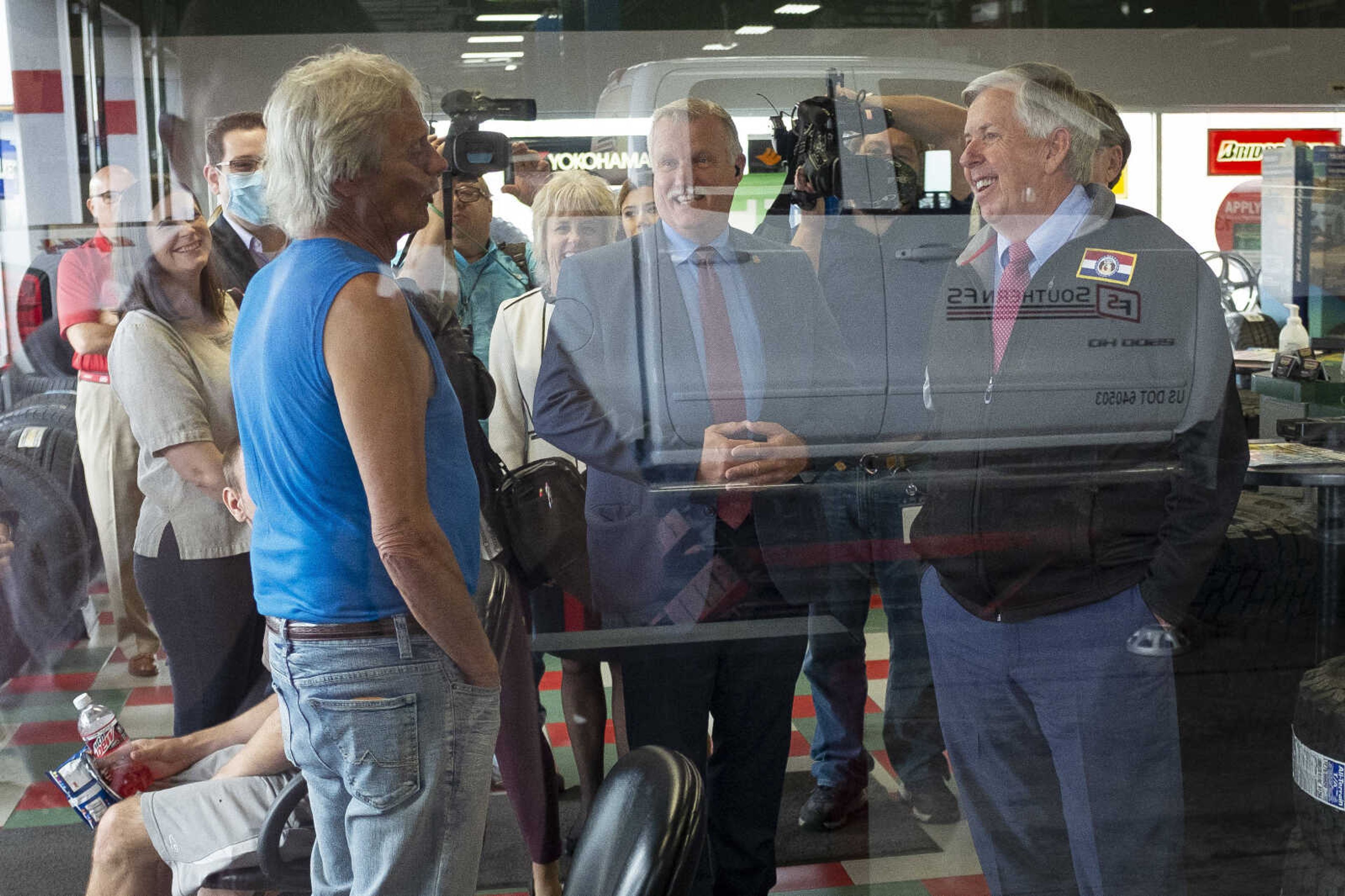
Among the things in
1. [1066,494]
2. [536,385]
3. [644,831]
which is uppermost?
[536,385]

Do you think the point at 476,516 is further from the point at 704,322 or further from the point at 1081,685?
the point at 1081,685

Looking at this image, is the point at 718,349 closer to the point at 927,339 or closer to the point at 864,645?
the point at 927,339

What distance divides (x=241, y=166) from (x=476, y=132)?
37cm

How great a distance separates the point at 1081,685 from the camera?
86.2 inches

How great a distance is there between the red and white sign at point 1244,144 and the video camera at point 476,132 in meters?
1.24

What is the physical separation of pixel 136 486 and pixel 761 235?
1.16 metres

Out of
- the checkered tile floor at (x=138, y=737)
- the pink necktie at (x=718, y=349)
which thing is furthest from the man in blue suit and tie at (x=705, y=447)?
the checkered tile floor at (x=138, y=737)

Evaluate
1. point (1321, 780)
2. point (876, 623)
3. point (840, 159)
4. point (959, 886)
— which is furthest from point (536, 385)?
point (1321, 780)

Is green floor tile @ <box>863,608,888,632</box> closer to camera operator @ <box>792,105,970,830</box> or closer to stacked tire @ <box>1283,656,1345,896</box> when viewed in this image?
camera operator @ <box>792,105,970,830</box>

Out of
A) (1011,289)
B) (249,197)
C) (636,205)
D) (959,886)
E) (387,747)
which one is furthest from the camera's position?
(959,886)

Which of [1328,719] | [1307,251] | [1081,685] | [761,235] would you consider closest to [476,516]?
[761,235]

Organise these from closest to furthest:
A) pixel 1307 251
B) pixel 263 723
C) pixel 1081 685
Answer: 1. pixel 263 723
2. pixel 1081 685
3. pixel 1307 251

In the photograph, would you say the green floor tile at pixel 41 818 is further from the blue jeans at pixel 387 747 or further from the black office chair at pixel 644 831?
the black office chair at pixel 644 831

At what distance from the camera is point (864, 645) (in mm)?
2426
